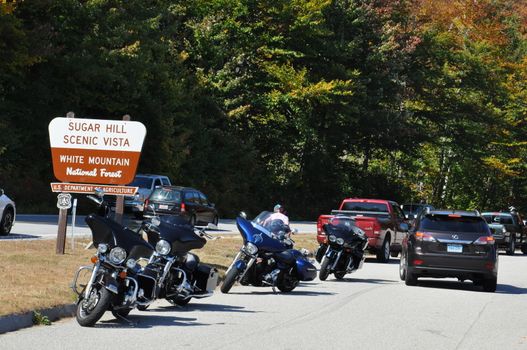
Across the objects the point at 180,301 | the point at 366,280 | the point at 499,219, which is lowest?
the point at 499,219

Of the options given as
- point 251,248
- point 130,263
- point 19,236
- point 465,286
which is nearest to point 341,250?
point 465,286

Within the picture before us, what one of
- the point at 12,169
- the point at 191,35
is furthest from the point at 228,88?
the point at 12,169

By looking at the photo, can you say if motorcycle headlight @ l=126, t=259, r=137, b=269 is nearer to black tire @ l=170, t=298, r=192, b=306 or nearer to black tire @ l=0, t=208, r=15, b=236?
black tire @ l=170, t=298, r=192, b=306

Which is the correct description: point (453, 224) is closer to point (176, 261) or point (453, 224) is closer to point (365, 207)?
point (176, 261)

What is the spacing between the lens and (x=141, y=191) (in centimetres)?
3934

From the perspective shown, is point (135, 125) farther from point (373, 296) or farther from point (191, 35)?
point (191, 35)

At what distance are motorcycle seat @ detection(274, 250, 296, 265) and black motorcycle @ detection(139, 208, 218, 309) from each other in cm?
296

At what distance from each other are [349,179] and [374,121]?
4.67m

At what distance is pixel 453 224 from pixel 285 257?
471 cm

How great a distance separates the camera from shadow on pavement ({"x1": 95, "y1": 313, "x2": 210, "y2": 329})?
12547 mm

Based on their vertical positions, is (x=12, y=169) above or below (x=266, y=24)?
below

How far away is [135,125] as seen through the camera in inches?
814

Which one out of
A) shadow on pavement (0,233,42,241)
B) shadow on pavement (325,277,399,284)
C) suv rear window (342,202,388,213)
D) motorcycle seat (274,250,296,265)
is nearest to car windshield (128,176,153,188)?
suv rear window (342,202,388,213)

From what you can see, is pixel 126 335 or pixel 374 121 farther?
pixel 374 121
